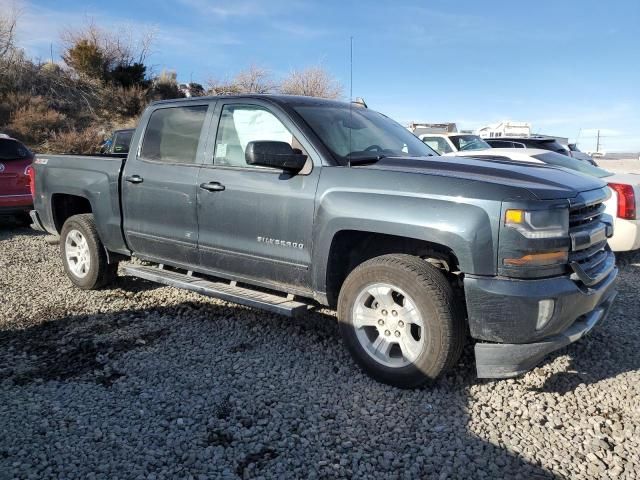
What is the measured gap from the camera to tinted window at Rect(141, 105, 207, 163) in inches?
181

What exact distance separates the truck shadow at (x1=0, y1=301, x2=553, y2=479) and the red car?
5.13 meters

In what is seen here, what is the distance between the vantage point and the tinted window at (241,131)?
413 cm

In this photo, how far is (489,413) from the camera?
3.20 metres

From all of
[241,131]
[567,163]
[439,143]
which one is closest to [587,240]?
[241,131]

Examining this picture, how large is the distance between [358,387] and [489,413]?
0.84 metres

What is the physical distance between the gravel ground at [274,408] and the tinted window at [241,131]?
1.48 m

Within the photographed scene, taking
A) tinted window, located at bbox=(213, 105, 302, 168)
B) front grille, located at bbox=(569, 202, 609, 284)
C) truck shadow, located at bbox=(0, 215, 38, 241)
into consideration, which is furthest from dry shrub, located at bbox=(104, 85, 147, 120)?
front grille, located at bbox=(569, 202, 609, 284)

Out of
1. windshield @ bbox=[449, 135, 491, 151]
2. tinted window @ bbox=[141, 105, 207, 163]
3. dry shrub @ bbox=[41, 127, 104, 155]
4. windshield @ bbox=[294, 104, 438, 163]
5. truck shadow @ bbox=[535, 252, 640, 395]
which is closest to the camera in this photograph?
truck shadow @ bbox=[535, 252, 640, 395]

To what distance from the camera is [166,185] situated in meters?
4.61

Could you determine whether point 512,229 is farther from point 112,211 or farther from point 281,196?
point 112,211

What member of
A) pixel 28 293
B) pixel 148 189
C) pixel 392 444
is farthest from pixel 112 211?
pixel 392 444

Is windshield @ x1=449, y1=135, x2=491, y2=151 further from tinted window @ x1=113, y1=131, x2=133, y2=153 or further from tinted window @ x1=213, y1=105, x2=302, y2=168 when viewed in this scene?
tinted window @ x1=213, y1=105, x2=302, y2=168

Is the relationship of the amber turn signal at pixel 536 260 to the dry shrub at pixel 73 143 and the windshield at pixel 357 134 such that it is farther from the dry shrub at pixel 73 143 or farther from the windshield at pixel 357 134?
the dry shrub at pixel 73 143

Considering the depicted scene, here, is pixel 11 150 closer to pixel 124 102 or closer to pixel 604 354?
pixel 604 354
